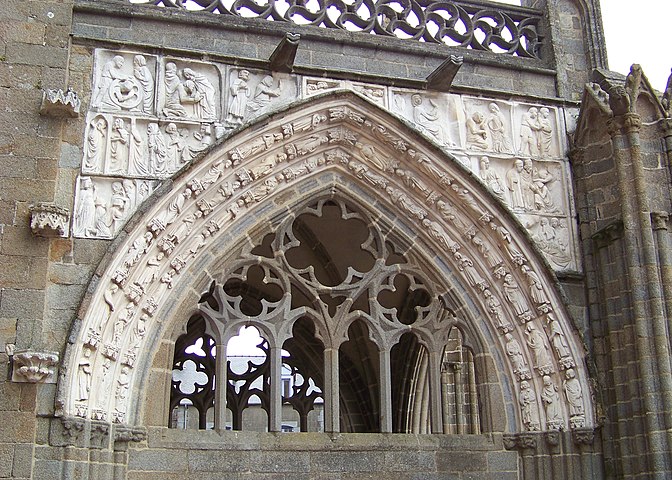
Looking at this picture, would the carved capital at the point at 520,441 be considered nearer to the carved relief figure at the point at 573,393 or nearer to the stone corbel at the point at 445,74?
the carved relief figure at the point at 573,393

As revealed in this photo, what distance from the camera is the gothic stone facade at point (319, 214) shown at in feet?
26.5

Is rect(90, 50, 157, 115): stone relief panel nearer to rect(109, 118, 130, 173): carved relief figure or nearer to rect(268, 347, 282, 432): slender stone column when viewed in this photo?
rect(109, 118, 130, 173): carved relief figure

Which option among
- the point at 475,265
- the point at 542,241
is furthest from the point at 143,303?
the point at 542,241

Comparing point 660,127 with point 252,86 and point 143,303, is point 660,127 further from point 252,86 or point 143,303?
point 143,303

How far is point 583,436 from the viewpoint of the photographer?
28.9 feet

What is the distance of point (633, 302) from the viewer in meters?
8.77

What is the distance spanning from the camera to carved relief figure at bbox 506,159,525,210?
375 inches

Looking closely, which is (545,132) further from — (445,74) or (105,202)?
(105,202)

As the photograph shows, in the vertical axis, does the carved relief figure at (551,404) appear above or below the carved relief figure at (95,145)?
below

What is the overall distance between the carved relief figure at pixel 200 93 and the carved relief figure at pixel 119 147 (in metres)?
0.66

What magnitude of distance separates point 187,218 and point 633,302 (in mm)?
3954

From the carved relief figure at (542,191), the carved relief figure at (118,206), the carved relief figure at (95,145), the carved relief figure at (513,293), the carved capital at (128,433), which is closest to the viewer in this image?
the carved capital at (128,433)

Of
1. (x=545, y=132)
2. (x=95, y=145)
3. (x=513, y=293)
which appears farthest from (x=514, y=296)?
(x=95, y=145)

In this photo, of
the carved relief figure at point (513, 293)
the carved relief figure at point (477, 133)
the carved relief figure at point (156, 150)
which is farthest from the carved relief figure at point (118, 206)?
the carved relief figure at point (513, 293)
